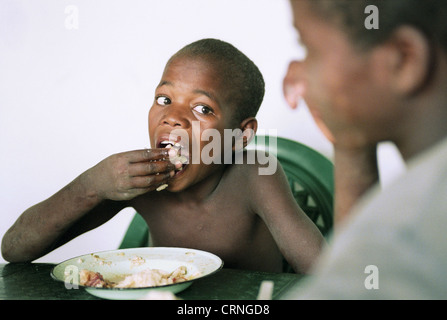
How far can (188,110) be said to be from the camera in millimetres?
1068

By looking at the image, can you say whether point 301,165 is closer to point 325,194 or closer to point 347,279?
point 325,194

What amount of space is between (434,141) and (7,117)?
200 centimetres

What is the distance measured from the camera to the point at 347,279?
0.30 m

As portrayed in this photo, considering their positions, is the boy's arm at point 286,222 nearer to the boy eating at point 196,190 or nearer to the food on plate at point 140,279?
the boy eating at point 196,190

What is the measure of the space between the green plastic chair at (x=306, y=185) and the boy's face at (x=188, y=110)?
0.31 m

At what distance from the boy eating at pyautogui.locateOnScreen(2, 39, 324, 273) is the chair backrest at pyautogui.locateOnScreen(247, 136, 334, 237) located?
18 centimetres

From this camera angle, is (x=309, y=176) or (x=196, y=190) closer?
(x=196, y=190)

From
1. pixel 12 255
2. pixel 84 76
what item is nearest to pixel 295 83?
pixel 12 255

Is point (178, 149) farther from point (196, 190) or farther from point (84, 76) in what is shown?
point (84, 76)

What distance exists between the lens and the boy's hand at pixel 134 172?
966 mm

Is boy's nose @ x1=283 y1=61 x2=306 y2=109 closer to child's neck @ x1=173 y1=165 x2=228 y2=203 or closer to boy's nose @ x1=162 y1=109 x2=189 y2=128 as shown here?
boy's nose @ x1=162 y1=109 x2=189 y2=128

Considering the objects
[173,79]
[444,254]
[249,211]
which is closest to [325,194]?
[249,211]

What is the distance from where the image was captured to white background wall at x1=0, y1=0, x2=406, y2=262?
5.97ft

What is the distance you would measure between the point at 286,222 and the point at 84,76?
1.27m
